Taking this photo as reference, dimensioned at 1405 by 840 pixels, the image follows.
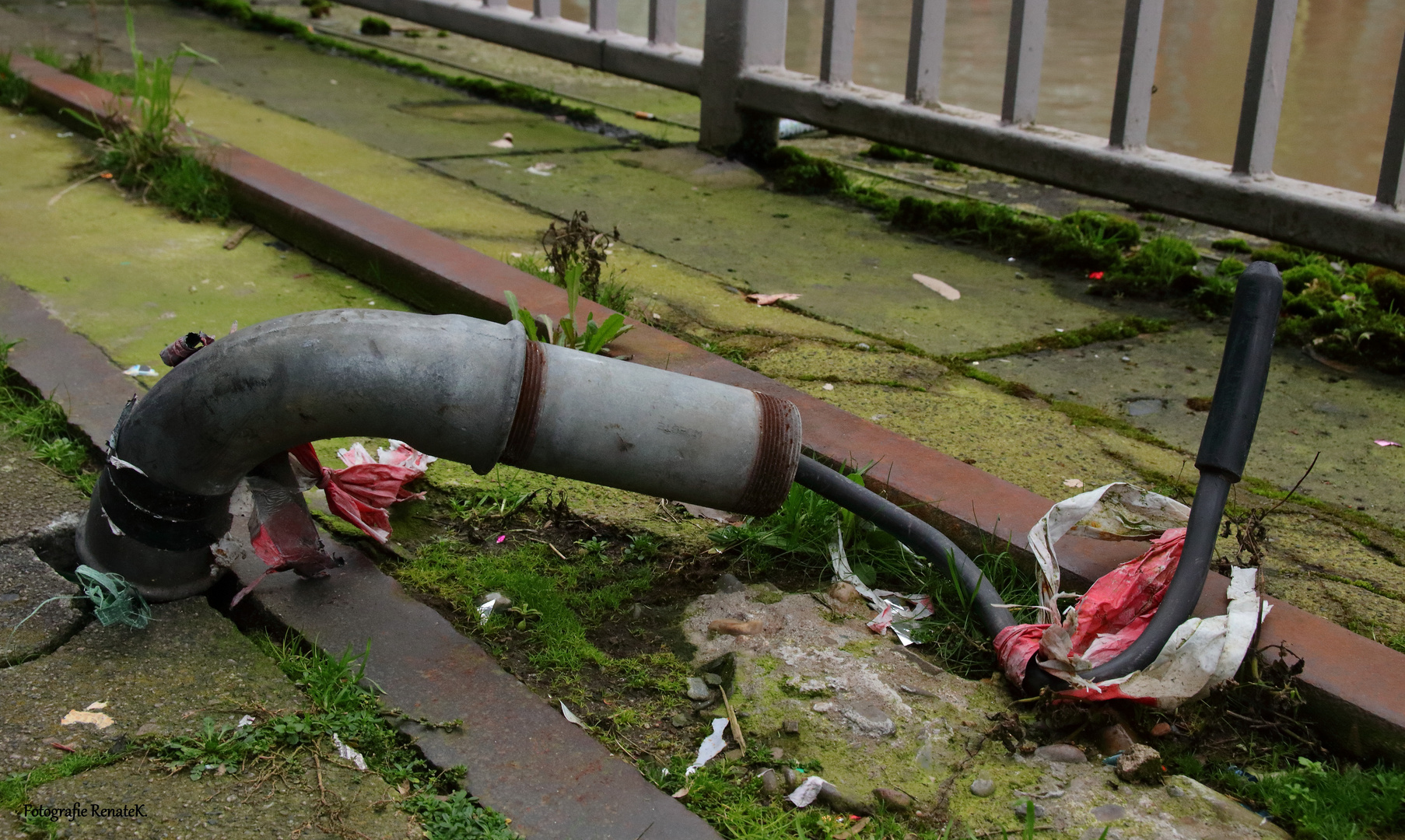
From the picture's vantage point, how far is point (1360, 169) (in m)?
5.29

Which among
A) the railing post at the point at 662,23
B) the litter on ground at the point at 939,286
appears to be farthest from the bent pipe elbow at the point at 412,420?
the railing post at the point at 662,23

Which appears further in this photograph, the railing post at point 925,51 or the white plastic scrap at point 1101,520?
the railing post at point 925,51

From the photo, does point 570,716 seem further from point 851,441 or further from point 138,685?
point 851,441

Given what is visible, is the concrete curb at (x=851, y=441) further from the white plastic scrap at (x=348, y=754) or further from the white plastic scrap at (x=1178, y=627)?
the white plastic scrap at (x=348, y=754)

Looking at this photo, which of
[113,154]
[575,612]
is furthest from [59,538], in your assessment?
[113,154]

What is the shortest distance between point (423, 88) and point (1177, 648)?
228 inches

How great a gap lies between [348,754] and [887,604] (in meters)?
0.96

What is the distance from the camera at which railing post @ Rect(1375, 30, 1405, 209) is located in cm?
336

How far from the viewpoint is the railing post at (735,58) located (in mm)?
5137

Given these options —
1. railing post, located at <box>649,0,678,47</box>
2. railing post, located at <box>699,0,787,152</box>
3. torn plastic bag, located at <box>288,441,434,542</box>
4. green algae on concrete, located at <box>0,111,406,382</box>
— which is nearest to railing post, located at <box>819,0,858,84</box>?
railing post, located at <box>699,0,787,152</box>

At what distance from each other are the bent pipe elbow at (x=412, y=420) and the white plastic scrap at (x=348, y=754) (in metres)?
0.45

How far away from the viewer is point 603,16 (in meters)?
5.95

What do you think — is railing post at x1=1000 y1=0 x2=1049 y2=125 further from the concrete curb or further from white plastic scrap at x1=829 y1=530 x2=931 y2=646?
white plastic scrap at x1=829 y1=530 x2=931 y2=646

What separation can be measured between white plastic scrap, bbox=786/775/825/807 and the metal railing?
2569mm
